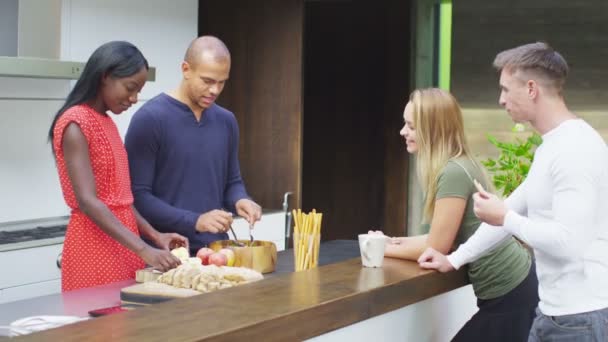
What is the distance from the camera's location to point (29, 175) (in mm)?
4367

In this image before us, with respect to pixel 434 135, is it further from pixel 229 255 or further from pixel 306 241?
pixel 229 255

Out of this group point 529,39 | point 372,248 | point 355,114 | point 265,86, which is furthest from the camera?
point 355,114

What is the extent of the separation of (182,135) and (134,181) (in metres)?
0.22

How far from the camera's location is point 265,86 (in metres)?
5.50

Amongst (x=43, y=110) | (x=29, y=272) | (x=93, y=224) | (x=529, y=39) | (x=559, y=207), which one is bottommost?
(x=29, y=272)

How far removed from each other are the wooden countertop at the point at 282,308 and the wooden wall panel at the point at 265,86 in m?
2.77

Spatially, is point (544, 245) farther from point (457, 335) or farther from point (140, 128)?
point (140, 128)

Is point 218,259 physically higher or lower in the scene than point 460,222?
lower

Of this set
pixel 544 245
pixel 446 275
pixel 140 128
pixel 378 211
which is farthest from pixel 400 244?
pixel 378 211

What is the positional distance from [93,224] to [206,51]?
0.66 meters

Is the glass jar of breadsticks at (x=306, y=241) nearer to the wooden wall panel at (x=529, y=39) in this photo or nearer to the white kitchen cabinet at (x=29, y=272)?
the white kitchen cabinet at (x=29, y=272)

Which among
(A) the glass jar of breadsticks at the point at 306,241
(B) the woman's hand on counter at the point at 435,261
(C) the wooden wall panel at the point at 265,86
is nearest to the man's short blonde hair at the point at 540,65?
(B) the woman's hand on counter at the point at 435,261

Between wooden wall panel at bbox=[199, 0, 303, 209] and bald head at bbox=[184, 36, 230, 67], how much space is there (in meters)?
2.20

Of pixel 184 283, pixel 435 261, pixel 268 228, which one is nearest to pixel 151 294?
pixel 184 283
